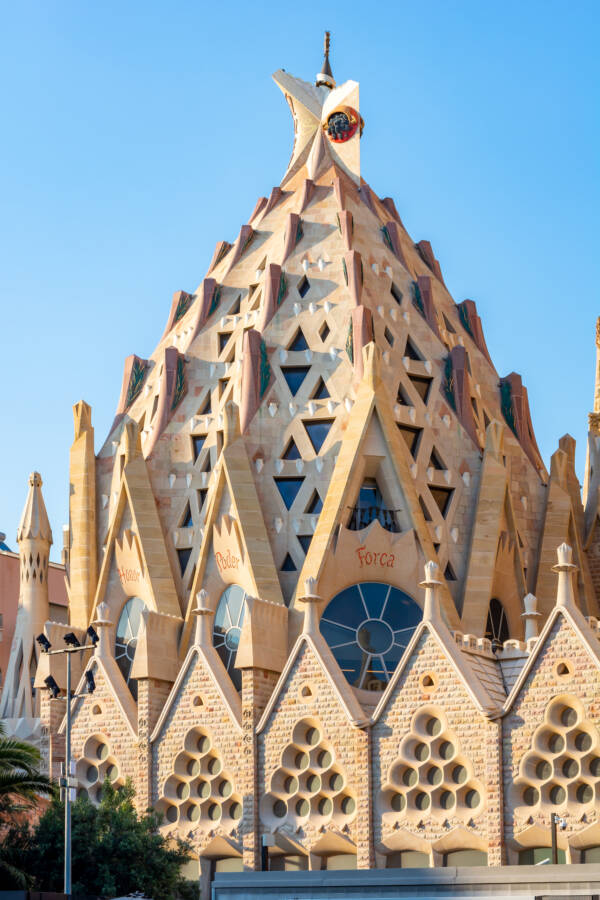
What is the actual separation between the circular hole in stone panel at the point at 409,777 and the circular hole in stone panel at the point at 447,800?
82 centimetres

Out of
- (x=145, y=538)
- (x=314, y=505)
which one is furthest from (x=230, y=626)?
(x=314, y=505)

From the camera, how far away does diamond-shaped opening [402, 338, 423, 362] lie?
54.4 metres

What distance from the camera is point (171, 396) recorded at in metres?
54.6

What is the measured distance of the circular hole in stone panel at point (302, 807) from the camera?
43688mm

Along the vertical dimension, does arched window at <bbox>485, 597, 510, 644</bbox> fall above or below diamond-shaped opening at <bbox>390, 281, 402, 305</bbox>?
below

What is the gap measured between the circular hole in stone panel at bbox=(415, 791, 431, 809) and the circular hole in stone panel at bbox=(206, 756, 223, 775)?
6.52 m

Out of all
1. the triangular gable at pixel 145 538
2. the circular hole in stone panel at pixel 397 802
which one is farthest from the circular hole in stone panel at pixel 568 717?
the triangular gable at pixel 145 538

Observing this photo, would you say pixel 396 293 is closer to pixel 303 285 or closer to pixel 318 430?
pixel 303 285

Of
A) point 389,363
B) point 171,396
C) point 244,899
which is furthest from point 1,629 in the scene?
point 244,899

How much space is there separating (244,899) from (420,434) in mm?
19758

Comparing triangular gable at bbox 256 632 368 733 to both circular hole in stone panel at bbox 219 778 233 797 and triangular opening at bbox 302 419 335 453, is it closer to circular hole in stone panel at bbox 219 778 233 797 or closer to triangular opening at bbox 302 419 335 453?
circular hole in stone panel at bbox 219 778 233 797

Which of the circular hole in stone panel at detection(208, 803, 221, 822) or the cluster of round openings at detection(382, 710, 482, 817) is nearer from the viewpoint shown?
the cluster of round openings at detection(382, 710, 482, 817)

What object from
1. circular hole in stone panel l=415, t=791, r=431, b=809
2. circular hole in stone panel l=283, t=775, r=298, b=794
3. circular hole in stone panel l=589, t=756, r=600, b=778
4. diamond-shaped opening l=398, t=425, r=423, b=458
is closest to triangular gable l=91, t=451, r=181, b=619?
circular hole in stone panel l=283, t=775, r=298, b=794

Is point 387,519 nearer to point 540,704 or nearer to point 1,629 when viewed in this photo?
point 540,704
